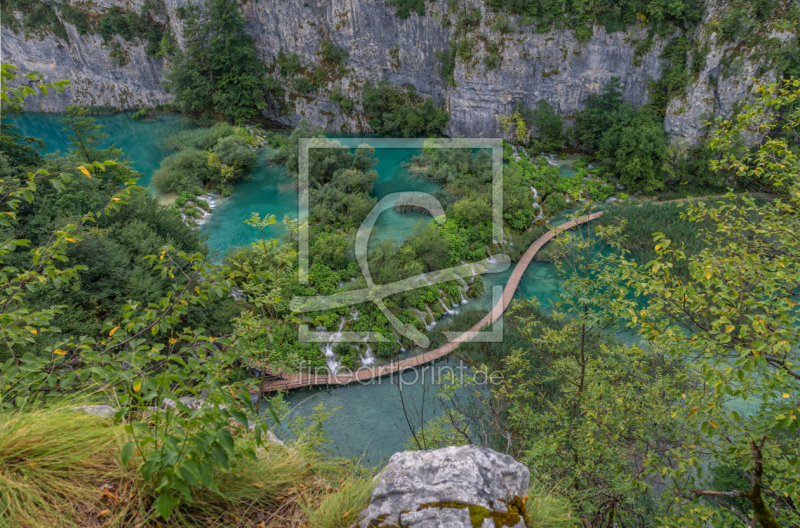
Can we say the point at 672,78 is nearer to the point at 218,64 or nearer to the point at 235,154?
the point at 235,154

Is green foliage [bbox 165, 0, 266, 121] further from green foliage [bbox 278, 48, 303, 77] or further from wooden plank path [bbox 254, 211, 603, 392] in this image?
wooden plank path [bbox 254, 211, 603, 392]

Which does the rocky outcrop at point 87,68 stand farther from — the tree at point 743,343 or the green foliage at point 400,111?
the tree at point 743,343

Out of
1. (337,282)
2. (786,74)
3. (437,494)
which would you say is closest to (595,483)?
(437,494)

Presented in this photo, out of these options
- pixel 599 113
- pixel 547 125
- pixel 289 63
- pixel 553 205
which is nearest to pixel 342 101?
pixel 289 63

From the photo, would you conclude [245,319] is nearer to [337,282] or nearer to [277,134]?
[337,282]

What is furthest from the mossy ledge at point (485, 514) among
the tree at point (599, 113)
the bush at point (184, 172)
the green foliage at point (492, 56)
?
the green foliage at point (492, 56)

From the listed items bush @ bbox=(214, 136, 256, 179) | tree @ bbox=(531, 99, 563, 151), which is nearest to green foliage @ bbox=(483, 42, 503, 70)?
tree @ bbox=(531, 99, 563, 151)
